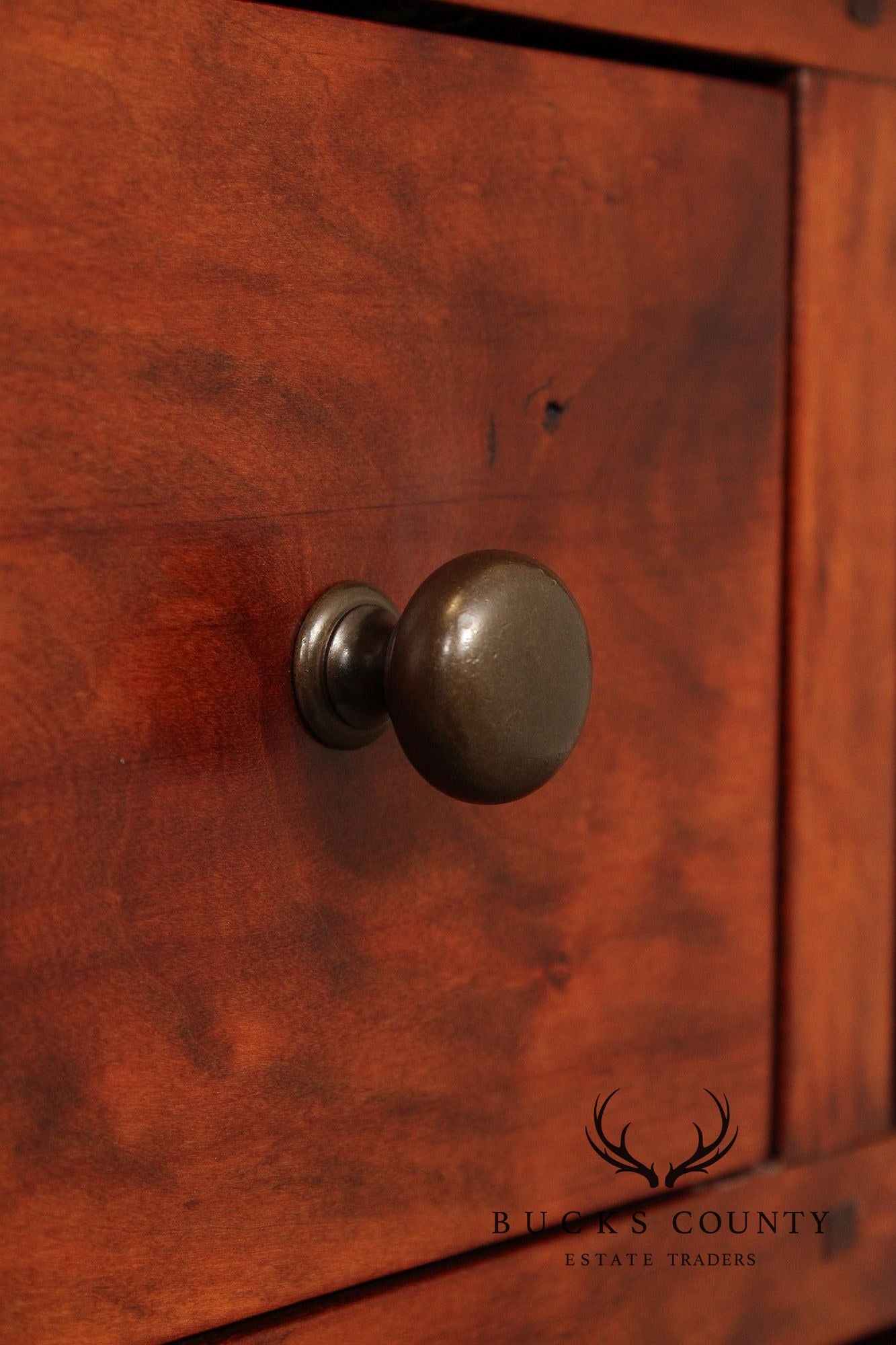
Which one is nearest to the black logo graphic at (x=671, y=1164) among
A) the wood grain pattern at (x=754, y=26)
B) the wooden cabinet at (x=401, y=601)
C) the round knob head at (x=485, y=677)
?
the wooden cabinet at (x=401, y=601)

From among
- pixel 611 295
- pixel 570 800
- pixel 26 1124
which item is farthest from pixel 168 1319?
pixel 611 295

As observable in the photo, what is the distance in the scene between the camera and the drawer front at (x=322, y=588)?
27cm

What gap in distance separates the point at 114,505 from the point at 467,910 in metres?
0.14

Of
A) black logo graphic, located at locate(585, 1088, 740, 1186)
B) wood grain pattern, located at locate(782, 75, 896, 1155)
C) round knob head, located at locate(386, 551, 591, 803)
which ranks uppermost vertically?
wood grain pattern, located at locate(782, 75, 896, 1155)

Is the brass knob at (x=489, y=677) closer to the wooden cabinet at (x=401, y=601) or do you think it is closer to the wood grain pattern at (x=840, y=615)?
the wooden cabinet at (x=401, y=601)

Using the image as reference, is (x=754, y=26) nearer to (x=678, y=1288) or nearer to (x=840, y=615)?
(x=840, y=615)

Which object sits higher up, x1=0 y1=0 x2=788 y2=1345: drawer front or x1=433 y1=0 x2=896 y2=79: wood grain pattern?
x1=433 y1=0 x2=896 y2=79: wood grain pattern

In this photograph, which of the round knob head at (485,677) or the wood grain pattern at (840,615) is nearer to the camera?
the round knob head at (485,677)

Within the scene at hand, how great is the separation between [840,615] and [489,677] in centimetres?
19

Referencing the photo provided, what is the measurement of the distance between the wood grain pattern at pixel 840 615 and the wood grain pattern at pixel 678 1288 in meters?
0.02

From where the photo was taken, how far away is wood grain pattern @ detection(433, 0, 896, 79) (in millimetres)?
338

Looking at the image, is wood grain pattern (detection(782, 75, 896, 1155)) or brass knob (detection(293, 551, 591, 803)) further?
wood grain pattern (detection(782, 75, 896, 1155))

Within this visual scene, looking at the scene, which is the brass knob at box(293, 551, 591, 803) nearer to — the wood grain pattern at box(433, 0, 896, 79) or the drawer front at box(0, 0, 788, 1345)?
the drawer front at box(0, 0, 788, 1345)

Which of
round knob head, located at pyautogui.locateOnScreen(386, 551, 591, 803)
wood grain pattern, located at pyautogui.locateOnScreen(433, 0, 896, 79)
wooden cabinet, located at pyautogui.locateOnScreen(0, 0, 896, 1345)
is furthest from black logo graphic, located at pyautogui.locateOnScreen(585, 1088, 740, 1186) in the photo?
wood grain pattern, located at pyautogui.locateOnScreen(433, 0, 896, 79)
